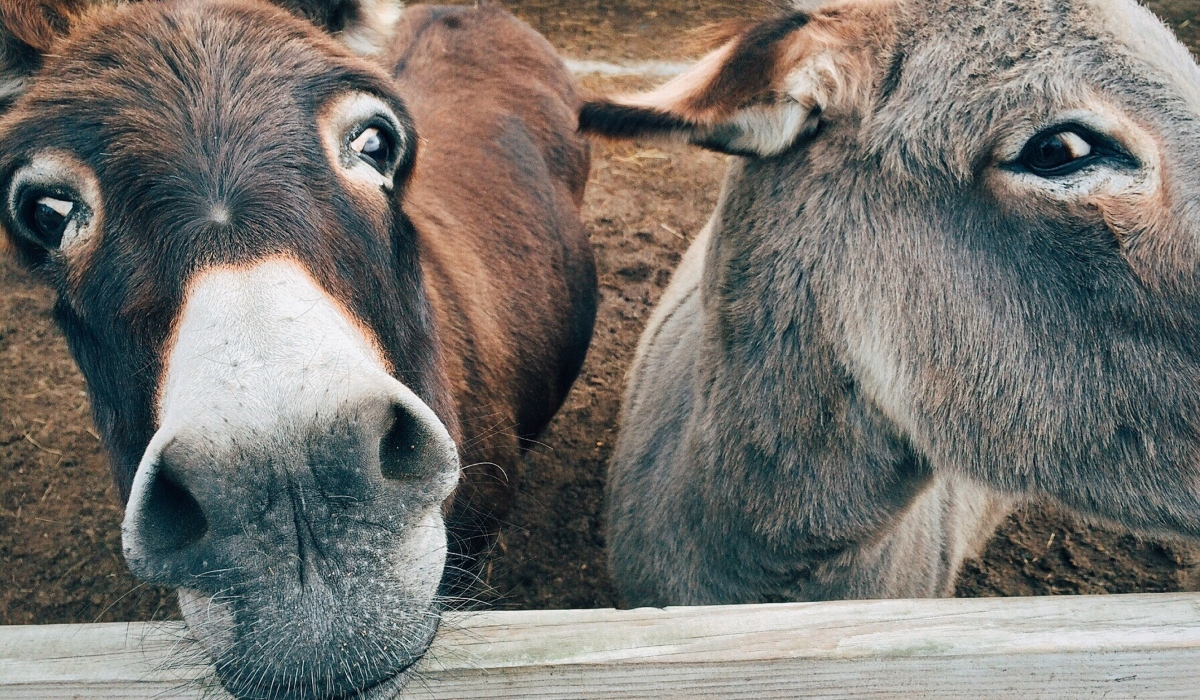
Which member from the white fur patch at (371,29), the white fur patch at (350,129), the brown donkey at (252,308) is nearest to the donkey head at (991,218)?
the white fur patch at (350,129)

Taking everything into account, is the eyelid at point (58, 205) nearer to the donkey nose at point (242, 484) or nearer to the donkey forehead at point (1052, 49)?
the donkey nose at point (242, 484)

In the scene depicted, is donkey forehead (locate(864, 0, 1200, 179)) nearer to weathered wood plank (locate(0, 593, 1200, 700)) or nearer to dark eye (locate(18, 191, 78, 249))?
weathered wood plank (locate(0, 593, 1200, 700))

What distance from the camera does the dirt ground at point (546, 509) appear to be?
3242mm

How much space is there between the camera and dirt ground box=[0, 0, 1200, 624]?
3242 millimetres

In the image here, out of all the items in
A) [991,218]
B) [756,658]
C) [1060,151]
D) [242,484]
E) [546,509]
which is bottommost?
[546,509]

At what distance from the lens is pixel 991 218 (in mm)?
1597

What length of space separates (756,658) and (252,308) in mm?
1010

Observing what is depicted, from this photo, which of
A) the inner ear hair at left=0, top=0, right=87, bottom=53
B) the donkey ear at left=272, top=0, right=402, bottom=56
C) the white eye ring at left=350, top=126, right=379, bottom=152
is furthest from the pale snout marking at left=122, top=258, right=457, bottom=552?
the donkey ear at left=272, top=0, right=402, bottom=56

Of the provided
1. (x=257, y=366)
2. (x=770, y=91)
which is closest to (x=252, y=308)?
(x=257, y=366)

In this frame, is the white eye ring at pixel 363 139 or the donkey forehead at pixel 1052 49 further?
the white eye ring at pixel 363 139

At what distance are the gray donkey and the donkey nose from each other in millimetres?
842

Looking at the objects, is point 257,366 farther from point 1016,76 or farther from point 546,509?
point 546,509

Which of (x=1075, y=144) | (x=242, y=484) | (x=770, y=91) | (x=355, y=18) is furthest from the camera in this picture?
(x=355, y=18)

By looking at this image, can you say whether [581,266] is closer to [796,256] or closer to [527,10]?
[796,256]
